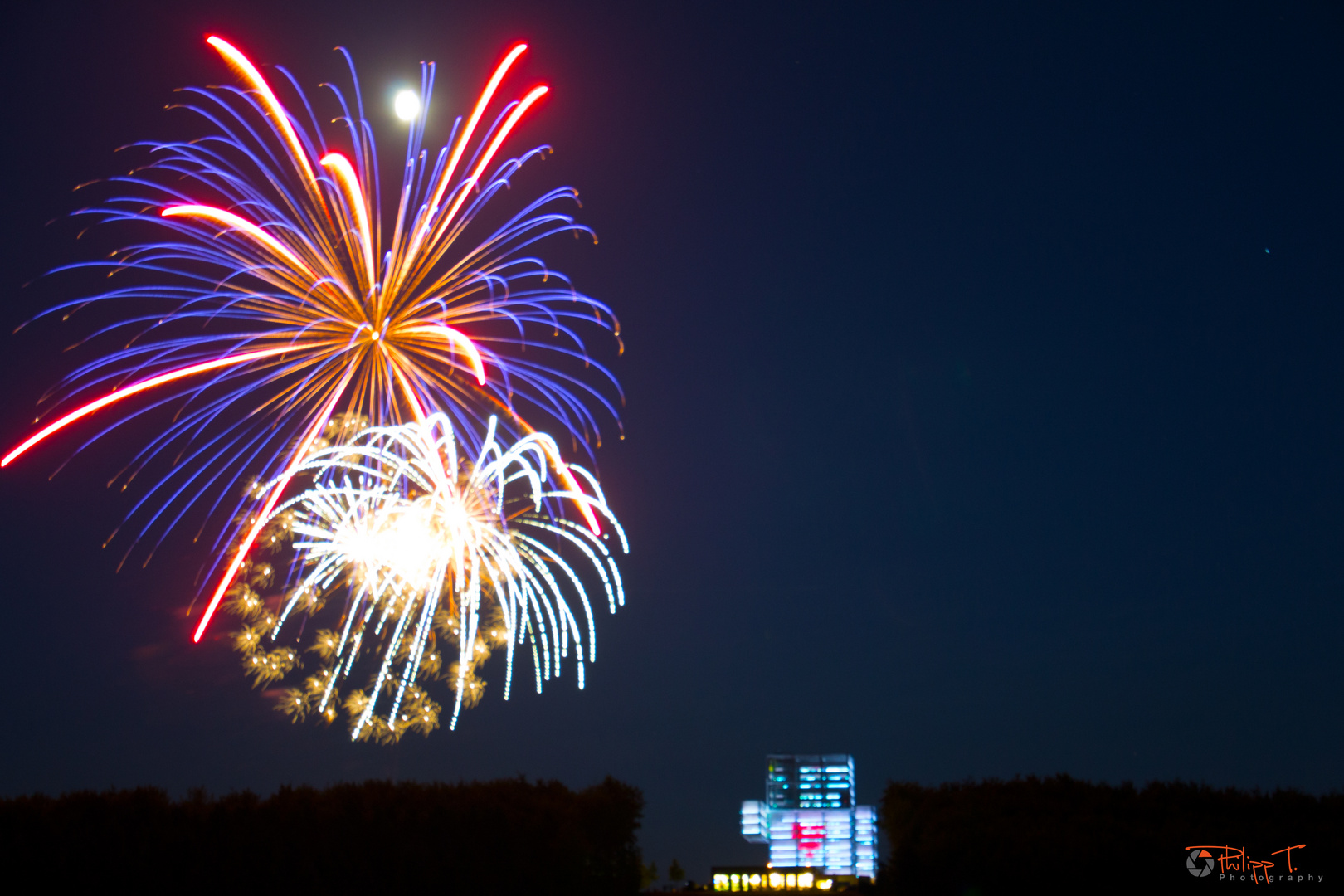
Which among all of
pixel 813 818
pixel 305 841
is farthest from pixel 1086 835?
pixel 813 818

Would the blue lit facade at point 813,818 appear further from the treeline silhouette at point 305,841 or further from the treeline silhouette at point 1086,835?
the treeline silhouette at point 305,841

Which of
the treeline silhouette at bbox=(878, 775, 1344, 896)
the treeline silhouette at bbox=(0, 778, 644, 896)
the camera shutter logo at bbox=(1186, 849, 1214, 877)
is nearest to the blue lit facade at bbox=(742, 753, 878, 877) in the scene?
the treeline silhouette at bbox=(878, 775, 1344, 896)

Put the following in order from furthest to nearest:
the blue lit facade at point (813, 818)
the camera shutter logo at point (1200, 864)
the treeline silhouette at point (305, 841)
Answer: the blue lit facade at point (813, 818) → the treeline silhouette at point (305, 841) → the camera shutter logo at point (1200, 864)

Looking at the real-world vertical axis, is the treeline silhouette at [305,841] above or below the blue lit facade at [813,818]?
above

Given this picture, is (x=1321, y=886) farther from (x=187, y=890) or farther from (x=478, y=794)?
(x=187, y=890)

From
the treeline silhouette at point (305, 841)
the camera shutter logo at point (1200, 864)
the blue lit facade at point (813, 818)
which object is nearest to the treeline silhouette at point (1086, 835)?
the camera shutter logo at point (1200, 864)

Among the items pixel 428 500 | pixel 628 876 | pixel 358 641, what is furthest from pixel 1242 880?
pixel 358 641
